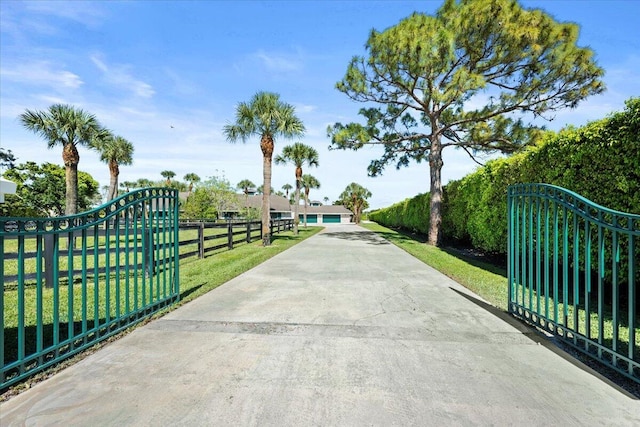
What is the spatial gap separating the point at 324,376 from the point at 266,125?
13672 mm

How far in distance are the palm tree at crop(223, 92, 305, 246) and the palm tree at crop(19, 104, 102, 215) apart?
646 cm

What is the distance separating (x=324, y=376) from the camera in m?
2.88

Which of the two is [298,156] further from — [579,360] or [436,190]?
[579,360]

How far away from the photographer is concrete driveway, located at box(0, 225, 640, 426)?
2322 millimetres

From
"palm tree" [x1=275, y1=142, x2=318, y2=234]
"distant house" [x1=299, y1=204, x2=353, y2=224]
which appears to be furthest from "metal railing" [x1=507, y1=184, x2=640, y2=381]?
"distant house" [x1=299, y1=204, x2=353, y2=224]

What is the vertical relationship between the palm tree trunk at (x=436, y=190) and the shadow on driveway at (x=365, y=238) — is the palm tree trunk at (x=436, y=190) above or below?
above

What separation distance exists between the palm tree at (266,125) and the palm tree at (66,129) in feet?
21.2

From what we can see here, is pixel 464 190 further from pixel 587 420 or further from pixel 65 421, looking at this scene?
pixel 65 421

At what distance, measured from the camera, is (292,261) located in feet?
32.4

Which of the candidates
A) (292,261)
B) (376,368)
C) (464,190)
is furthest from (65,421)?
(464,190)

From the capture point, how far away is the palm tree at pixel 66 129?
1376cm

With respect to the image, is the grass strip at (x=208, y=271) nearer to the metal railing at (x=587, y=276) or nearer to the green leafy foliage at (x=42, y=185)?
the metal railing at (x=587, y=276)

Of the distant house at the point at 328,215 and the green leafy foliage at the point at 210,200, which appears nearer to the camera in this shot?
the green leafy foliage at the point at 210,200

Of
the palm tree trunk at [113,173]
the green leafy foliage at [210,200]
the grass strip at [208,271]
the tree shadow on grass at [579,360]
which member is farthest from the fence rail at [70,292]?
the green leafy foliage at [210,200]
